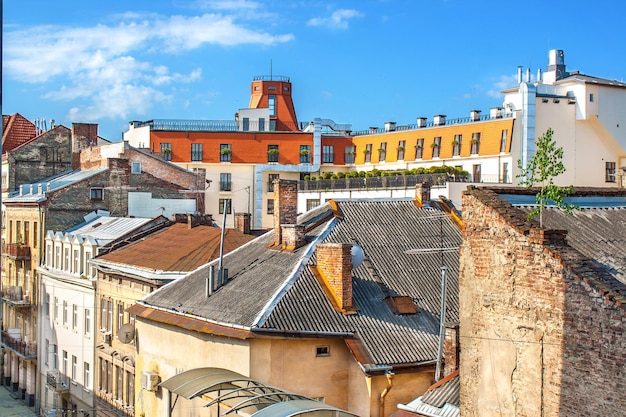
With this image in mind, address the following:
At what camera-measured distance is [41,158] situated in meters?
60.4

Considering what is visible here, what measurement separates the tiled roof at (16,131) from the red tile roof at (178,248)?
28.8 metres

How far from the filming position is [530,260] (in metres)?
15.9

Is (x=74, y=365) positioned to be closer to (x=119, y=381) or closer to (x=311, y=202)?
(x=119, y=381)

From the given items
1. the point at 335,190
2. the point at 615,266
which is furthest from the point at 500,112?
the point at 615,266

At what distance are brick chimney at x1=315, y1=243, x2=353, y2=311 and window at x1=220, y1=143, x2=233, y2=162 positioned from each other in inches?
1933

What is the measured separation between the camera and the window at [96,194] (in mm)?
50094

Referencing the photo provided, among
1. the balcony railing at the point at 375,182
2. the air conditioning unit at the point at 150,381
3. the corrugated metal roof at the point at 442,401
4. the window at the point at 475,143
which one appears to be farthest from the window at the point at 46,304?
the corrugated metal roof at the point at 442,401

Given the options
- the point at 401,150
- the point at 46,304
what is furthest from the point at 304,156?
the point at 46,304

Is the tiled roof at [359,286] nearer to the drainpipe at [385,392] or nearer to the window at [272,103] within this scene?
the drainpipe at [385,392]

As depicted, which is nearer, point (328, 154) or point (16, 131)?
point (16, 131)

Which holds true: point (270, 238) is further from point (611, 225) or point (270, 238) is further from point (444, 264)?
point (611, 225)

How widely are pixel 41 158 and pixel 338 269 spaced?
39588 millimetres

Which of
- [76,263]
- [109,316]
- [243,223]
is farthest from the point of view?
[76,263]

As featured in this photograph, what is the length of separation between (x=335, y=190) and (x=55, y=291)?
20.3 m
